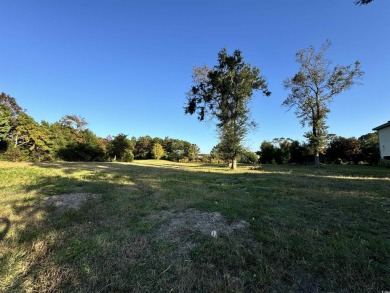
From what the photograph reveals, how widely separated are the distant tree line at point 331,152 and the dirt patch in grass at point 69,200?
2559 centimetres

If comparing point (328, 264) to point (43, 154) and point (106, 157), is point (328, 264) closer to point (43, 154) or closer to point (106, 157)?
→ point (43, 154)

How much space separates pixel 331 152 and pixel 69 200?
34660 mm

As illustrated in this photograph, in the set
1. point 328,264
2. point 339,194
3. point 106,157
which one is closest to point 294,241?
point 328,264

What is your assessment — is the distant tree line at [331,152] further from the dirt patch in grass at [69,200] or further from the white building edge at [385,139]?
the dirt patch in grass at [69,200]

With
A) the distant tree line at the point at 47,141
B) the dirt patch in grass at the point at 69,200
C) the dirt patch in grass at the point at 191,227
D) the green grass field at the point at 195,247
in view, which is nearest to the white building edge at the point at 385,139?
the green grass field at the point at 195,247

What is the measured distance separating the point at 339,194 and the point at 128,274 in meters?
6.84

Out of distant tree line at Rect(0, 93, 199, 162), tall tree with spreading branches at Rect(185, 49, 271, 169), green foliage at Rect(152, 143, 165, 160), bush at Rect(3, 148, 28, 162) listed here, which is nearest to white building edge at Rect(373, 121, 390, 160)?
tall tree with spreading branches at Rect(185, 49, 271, 169)

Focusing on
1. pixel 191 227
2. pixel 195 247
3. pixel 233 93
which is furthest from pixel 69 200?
pixel 233 93

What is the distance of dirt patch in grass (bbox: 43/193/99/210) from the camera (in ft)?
18.5

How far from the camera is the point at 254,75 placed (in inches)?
835

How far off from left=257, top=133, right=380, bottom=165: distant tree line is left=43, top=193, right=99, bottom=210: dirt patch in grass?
25592mm

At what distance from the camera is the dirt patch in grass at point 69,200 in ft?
18.5

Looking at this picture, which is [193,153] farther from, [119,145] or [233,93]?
[233,93]

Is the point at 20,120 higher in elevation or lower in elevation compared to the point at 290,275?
higher
